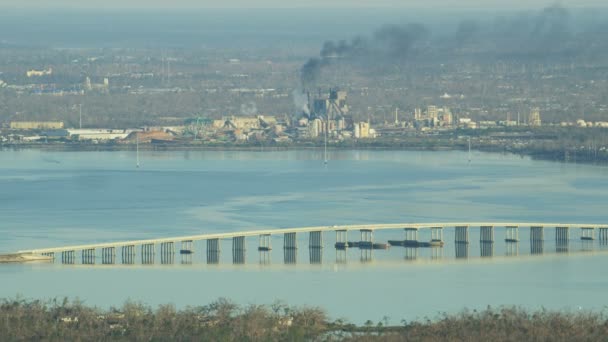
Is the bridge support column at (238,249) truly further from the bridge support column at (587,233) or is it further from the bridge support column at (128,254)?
the bridge support column at (587,233)

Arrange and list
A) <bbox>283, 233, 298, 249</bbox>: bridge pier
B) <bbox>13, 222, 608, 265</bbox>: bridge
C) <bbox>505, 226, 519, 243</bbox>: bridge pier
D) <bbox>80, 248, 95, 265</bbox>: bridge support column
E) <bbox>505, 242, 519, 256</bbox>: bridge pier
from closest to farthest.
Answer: <bbox>80, 248, 95, 265</bbox>: bridge support column
<bbox>13, 222, 608, 265</bbox>: bridge
<bbox>505, 242, 519, 256</bbox>: bridge pier
<bbox>283, 233, 298, 249</bbox>: bridge pier
<bbox>505, 226, 519, 243</bbox>: bridge pier

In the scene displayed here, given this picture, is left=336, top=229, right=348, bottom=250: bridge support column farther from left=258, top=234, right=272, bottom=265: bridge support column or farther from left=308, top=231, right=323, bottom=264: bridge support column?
left=258, top=234, right=272, bottom=265: bridge support column

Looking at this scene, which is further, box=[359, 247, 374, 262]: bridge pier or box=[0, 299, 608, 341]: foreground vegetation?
box=[359, 247, 374, 262]: bridge pier

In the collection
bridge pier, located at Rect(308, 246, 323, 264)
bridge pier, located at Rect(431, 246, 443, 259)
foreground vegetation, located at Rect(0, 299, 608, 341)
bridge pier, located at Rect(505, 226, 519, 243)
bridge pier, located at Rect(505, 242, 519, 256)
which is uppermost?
foreground vegetation, located at Rect(0, 299, 608, 341)

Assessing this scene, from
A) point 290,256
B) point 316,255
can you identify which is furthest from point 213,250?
point 316,255

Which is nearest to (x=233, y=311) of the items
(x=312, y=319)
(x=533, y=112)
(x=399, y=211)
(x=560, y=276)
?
(x=312, y=319)

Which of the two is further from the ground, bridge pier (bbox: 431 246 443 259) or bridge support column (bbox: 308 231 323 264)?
bridge support column (bbox: 308 231 323 264)

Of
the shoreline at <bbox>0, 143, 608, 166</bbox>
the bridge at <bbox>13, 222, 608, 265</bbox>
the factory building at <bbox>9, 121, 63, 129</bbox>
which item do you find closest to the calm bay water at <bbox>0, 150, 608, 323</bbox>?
the bridge at <bbox>13, 222, 608, 265</bbox>
